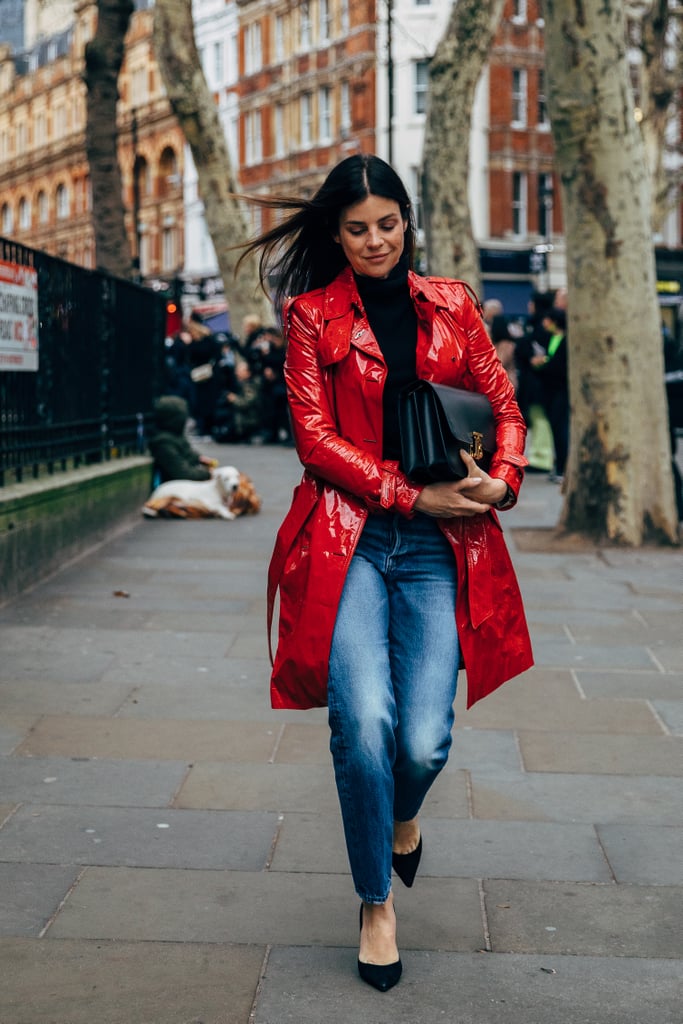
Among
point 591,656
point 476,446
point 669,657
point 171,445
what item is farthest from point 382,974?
point 171,445

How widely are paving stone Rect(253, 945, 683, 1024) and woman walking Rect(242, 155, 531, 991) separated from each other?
9 cm

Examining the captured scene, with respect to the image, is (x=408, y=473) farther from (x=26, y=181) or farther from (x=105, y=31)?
(x=26, y=181)

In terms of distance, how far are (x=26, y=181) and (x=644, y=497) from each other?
260 ft

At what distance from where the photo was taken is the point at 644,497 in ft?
37.1

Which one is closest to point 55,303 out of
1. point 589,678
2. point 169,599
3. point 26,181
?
point 169,599

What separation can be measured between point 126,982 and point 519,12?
52.2m

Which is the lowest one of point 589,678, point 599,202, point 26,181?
point 589,678

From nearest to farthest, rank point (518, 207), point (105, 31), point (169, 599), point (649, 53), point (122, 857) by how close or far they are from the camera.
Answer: point (122, 857), point (169, 599), point (105, 31), point (649, 53), point (518, 207)

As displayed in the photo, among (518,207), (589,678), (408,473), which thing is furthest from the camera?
(518,207)

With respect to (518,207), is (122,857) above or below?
below

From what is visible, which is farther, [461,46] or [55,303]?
[461,46]

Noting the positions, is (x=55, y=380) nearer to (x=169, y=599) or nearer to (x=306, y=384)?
(x=169, y=599)

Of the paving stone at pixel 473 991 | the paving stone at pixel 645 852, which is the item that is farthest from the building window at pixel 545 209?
the paving stone at pixel 473 991

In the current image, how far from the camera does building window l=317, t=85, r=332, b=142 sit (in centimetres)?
5534
